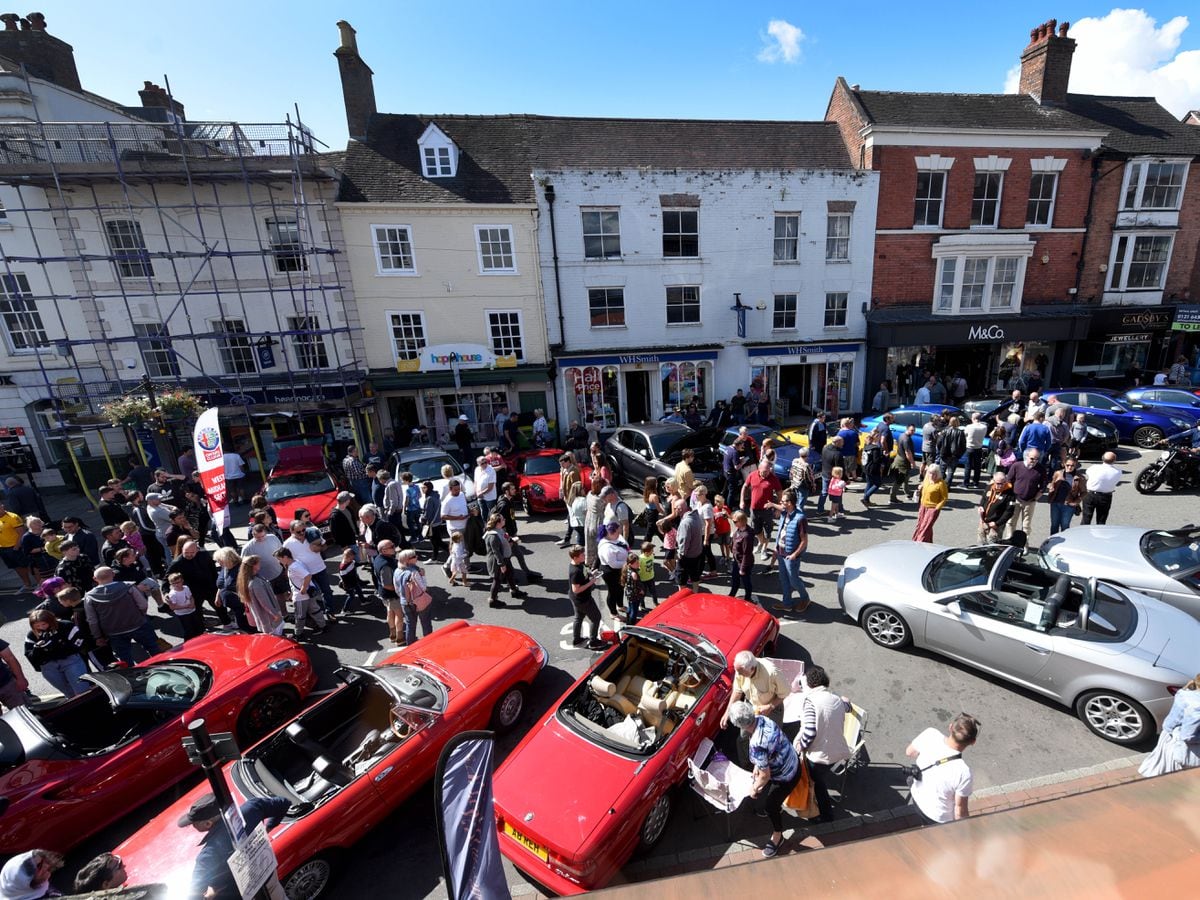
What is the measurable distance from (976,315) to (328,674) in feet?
73.0

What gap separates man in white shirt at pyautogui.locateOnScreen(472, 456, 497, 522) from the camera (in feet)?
33.7

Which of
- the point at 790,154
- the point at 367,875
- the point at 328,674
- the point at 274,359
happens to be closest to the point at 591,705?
the point at 367,875

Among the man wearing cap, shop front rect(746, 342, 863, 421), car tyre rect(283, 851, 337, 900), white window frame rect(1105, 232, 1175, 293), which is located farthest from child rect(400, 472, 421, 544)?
white window frame rect(1105, 232, 1175, 293)

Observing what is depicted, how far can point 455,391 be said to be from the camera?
17750mm

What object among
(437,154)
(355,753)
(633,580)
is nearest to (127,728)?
(355,753)

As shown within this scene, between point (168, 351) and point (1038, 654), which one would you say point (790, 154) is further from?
point (168, 351)

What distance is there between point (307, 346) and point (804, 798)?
17474 mm

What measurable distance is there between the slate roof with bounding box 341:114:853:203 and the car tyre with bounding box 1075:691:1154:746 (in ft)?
55.9

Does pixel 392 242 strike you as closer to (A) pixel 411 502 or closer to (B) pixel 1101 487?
(A) pixel 411 502

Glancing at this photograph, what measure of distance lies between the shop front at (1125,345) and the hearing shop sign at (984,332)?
155 inches

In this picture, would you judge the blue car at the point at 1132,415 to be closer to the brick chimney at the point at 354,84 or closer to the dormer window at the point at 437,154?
the dormer window at the point at 437,154

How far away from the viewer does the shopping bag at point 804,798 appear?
4326 mm

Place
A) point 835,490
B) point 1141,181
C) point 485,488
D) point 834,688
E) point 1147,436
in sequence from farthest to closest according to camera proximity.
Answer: point 1141,181, point 1147,436, point 485,488, point 835,490, point 834,688

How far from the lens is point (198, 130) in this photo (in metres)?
16.1
